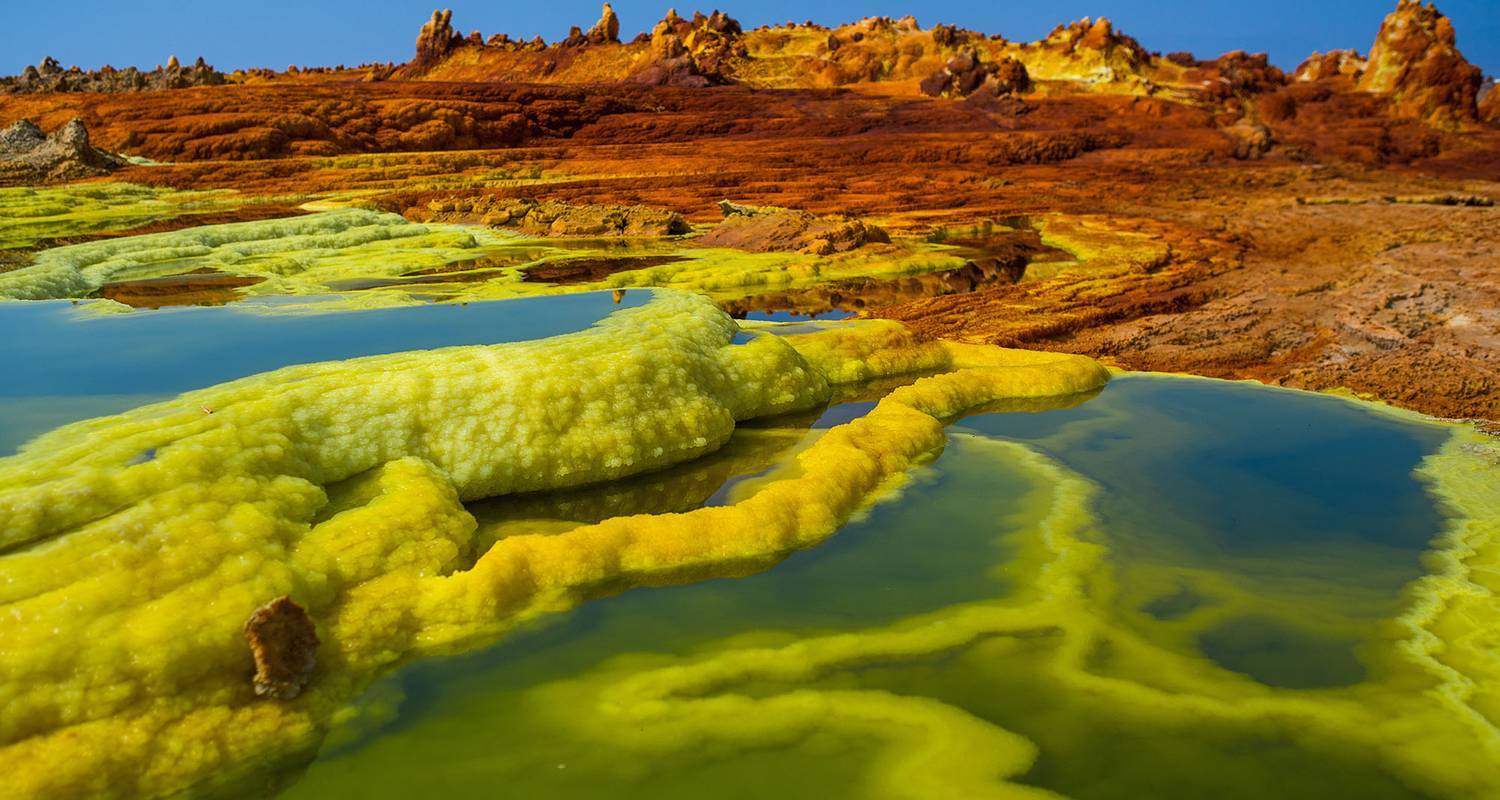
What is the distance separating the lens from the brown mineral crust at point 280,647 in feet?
10.6

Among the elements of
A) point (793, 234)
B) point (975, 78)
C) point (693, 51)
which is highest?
point (693, 51)

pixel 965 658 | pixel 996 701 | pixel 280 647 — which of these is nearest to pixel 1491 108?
pixel 965 658

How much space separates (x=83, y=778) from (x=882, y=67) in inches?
2460

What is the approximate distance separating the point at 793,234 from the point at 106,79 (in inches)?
2386

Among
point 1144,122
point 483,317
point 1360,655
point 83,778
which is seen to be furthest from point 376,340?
point 1144,122

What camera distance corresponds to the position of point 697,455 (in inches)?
233

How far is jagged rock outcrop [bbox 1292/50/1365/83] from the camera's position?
5609cm

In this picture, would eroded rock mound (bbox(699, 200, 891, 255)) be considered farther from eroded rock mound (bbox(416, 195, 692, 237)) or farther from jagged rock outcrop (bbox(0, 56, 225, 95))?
jagged rock outcrop (bbox(0, 56, 225, 95))

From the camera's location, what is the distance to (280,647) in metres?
3.28

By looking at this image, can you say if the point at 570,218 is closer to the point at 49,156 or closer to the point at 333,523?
the point at 333,523

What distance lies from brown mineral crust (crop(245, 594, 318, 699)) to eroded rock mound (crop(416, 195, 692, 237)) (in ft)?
45.3

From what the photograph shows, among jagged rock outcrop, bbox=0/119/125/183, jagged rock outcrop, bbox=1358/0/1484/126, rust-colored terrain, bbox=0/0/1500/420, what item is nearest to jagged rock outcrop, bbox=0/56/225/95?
rust-colored terrain, bbox=0/0/1500/420

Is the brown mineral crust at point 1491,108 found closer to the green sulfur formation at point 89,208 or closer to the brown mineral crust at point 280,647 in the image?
the green sulfur formation at point 89,208

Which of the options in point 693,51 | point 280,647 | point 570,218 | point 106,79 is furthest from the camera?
point 693,51
